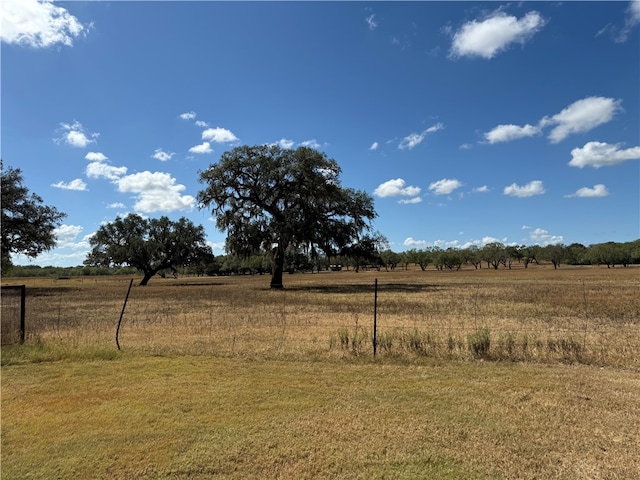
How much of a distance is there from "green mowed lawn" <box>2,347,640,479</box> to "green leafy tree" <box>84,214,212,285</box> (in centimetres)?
4661

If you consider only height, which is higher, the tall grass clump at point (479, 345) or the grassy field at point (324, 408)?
the tall grass clump at point (479, 345)

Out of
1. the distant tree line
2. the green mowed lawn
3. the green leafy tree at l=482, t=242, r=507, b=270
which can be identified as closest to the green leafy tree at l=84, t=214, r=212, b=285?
the green mowed lawn

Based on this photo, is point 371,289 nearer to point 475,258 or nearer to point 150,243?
point 150,243

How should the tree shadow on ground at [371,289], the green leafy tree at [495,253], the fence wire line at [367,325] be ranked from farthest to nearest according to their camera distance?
the green leafy tree at [495,253], the tree shadow on ground at [371,289], the fence wire line at [367,325]

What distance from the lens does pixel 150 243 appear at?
5103cm

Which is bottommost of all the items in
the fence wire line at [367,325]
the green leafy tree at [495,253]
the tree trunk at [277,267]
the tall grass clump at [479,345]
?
the fence wire line at [367,325]

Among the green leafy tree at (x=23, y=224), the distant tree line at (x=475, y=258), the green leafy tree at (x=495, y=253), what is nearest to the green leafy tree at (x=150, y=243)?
the green leafy tree at (x=23, y=224)

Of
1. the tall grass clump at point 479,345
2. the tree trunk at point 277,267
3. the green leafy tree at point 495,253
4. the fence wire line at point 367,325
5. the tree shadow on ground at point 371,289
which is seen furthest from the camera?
the green leafy tree at point 495,253

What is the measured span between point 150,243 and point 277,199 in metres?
23.5

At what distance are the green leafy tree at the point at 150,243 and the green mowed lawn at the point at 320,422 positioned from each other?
46611 mm

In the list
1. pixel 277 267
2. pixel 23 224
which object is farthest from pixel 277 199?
pixel 23 224

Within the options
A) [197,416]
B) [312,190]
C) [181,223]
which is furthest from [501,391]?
[181,223]

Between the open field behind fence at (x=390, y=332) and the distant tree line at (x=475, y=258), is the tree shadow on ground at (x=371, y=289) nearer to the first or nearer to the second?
the open field behind fence at (x=390, y=332)

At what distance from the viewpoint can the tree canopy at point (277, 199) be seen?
3372cm
